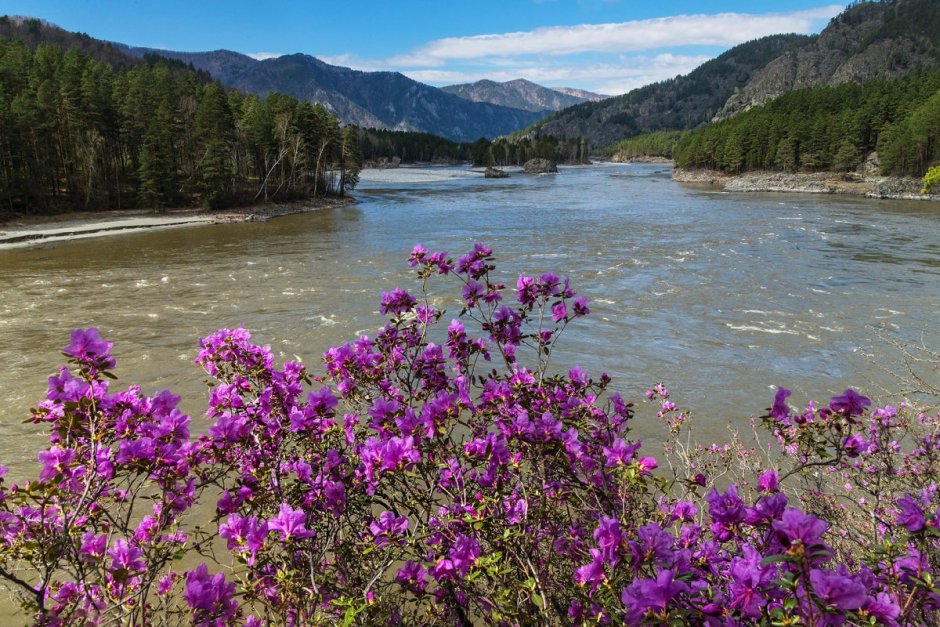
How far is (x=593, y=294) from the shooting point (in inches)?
816

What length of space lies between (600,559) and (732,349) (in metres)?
13.5

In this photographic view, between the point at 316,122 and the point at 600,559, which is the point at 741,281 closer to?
the point at 600,559

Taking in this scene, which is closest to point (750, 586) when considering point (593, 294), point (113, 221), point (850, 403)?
Result: point (850, 403)

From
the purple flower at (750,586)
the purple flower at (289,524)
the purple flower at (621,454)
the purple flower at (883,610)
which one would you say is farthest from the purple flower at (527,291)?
the purple flower at (883,610)

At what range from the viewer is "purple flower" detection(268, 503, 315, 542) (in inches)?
92.1

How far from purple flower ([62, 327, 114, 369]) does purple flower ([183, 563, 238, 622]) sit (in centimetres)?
113

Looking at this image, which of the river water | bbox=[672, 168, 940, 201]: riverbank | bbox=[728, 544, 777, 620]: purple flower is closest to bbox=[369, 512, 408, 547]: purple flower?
bbox=[728, 544, 777, 620]: purple flower

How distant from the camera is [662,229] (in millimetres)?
38656

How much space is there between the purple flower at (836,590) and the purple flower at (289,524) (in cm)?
189

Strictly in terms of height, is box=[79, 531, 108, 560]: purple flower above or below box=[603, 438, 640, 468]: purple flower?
below

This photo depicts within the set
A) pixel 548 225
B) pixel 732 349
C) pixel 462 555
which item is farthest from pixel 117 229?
pixel 462 555

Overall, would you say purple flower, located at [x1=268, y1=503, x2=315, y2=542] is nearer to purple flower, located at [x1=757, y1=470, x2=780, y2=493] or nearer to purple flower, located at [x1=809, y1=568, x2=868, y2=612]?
purple flower, located at [x1=809, y1=568, x2=868, y2=612]

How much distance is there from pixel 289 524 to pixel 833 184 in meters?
86.4

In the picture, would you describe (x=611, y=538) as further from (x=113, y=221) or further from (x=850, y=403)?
(x=113, y=221)
